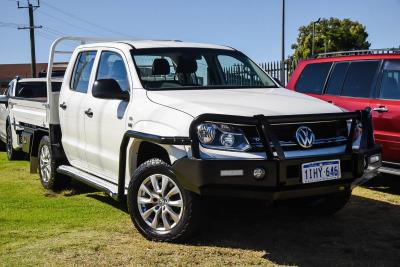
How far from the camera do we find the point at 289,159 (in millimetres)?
4281

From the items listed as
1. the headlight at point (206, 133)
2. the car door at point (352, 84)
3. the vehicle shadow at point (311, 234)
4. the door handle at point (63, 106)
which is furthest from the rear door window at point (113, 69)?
the car door at point (352, 84)

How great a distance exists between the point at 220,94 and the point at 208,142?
3.34 ft

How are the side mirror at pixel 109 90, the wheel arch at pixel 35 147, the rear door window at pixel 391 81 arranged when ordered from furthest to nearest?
the wheel arch at pixel 35 147
the rear door window at pixel 391 81
the side mirror at pixel 109 90

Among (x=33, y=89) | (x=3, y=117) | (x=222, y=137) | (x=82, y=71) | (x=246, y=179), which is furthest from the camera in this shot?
(x=3, y=117)

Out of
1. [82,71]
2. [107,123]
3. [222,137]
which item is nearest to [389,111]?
[222,137]

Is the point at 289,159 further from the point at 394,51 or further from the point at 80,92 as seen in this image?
the point at 394,51

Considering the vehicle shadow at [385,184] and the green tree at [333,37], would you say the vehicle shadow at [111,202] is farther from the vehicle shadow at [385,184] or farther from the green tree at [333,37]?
the green tree at [333,37]

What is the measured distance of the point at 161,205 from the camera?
4.83 m

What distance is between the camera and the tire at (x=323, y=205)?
5707 mm

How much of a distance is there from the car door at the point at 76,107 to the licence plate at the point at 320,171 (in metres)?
2.79

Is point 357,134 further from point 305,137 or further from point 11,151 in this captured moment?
point 11,151

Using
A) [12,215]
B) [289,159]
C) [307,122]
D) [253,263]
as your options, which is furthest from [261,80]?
[12,215]

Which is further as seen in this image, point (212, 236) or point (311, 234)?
point (311, 234)

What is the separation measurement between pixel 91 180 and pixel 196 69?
165cm
